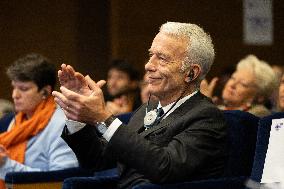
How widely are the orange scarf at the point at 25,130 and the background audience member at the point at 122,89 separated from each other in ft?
3.32

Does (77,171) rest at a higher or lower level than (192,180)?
lower

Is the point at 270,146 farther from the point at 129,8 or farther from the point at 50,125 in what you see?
the point at 129,8

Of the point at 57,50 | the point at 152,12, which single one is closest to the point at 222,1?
the point at 152,12

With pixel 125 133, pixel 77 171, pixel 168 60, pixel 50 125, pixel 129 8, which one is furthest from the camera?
pixel 129 8

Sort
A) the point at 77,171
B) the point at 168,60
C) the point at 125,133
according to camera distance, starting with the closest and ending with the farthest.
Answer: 1. the point at 125,133
2. the point at 168,60
3. the point at 77,171

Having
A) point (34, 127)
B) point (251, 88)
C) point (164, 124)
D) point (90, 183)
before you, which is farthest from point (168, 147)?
point (251, 88)

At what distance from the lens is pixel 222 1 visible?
7535 mm

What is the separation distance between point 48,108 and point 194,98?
1.33 metres

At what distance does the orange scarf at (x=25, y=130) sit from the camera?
4.02 metres

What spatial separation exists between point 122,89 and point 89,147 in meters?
2.41

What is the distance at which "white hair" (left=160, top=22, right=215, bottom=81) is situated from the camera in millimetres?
2898

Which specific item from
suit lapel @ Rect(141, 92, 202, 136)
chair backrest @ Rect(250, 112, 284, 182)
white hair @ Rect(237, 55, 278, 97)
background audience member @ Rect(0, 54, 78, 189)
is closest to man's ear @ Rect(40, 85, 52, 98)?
background audience member @ Rect(0, 54, 78, 189)

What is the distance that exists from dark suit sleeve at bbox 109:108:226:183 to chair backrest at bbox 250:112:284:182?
136 mm

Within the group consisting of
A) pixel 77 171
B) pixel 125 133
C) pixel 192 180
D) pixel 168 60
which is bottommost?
pixel 77 171
